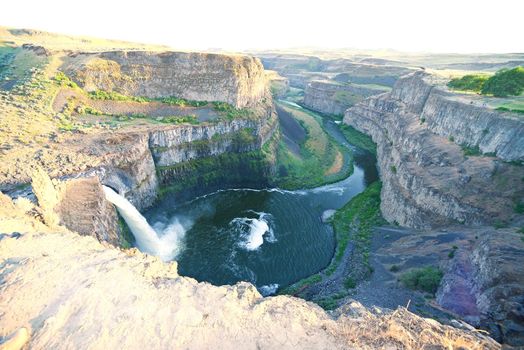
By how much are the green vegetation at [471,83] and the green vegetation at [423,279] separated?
46826 mm

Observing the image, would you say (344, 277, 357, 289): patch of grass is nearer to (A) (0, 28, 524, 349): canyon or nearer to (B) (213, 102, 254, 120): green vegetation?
(A) (0, 28, 524, 349): canyon

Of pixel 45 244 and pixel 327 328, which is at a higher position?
pixel 45 244

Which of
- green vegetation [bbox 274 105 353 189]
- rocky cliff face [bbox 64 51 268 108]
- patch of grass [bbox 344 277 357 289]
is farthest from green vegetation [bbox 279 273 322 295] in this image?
rocky cliff face [bbox 64 51 268 108]

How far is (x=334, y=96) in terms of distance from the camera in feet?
427

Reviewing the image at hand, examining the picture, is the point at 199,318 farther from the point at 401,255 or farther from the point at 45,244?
the point at 401,255

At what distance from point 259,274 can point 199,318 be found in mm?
24298

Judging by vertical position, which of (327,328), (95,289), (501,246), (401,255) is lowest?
(401,255)

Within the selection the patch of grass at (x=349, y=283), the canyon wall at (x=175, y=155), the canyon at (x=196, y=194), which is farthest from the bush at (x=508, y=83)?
the canyon wall at (x=175, y=155)

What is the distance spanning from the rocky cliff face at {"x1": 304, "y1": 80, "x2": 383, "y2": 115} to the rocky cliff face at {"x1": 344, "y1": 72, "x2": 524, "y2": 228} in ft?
168

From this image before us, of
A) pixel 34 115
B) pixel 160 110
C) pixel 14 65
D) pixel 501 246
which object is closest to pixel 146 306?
pixel 501 246

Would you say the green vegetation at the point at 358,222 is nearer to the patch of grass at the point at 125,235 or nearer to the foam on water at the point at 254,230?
the foam on water at the point at 254,230

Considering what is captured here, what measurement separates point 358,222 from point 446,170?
15.8 m

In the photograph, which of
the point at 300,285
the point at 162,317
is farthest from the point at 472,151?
the point at 162,317

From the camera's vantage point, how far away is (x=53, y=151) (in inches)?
1629
